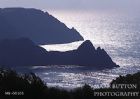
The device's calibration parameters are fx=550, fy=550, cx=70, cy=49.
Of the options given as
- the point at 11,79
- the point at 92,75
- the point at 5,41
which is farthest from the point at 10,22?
the point at 11,79

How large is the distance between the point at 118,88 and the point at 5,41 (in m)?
111

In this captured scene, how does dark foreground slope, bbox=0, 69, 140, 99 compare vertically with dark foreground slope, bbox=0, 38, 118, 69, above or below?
below

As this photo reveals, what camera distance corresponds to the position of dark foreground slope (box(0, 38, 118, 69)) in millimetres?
128125

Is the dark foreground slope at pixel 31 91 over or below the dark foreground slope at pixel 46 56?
below

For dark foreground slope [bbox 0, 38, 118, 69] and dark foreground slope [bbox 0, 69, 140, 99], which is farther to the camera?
dark foreground slope [bbox 0, 38, 118, 69]

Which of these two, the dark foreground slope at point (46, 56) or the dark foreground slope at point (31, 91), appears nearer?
the dark foreground slope at point (31, 91)

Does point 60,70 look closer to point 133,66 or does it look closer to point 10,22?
point 133,66

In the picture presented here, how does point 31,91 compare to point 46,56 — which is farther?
point 46,56

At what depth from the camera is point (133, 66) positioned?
4523 inches

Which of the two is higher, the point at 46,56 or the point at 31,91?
the point at 46,56

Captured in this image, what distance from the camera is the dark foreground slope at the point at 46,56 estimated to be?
128 m

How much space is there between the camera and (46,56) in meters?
135

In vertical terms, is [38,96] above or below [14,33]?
below

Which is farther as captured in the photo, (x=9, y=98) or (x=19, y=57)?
(x=19, y=57)
